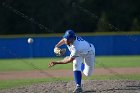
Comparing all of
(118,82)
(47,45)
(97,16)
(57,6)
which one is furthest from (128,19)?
(118,82)

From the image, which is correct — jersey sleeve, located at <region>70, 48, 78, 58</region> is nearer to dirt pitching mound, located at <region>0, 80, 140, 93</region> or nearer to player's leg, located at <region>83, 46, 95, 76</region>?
player's leg, located at <region>83, 46, 95, 76</region>

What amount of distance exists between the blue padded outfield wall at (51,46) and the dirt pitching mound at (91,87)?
50.1 feet

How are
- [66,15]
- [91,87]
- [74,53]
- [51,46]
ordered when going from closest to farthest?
[74,53] → [91,87] → [51,46] → [66,15]

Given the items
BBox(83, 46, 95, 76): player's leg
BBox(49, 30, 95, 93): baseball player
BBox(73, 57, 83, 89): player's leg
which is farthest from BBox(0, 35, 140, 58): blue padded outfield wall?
BBox(73, 57, 83, 89): player's leg

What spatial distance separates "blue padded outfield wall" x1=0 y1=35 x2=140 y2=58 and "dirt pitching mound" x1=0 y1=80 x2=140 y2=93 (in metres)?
15.3

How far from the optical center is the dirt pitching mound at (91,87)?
937cm

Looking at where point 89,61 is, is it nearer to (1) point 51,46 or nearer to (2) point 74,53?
(2) point 74,53

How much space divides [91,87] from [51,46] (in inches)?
637

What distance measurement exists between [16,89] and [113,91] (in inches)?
93.8

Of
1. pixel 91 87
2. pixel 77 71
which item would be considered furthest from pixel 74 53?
pixel 91 87

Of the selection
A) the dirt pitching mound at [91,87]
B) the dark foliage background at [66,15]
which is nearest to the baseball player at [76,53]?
the dirt pitching mound at [91,87]

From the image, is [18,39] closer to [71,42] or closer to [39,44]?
[39,44]

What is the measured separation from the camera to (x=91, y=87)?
980cm

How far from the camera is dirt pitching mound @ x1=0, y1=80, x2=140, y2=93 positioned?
369 inches
